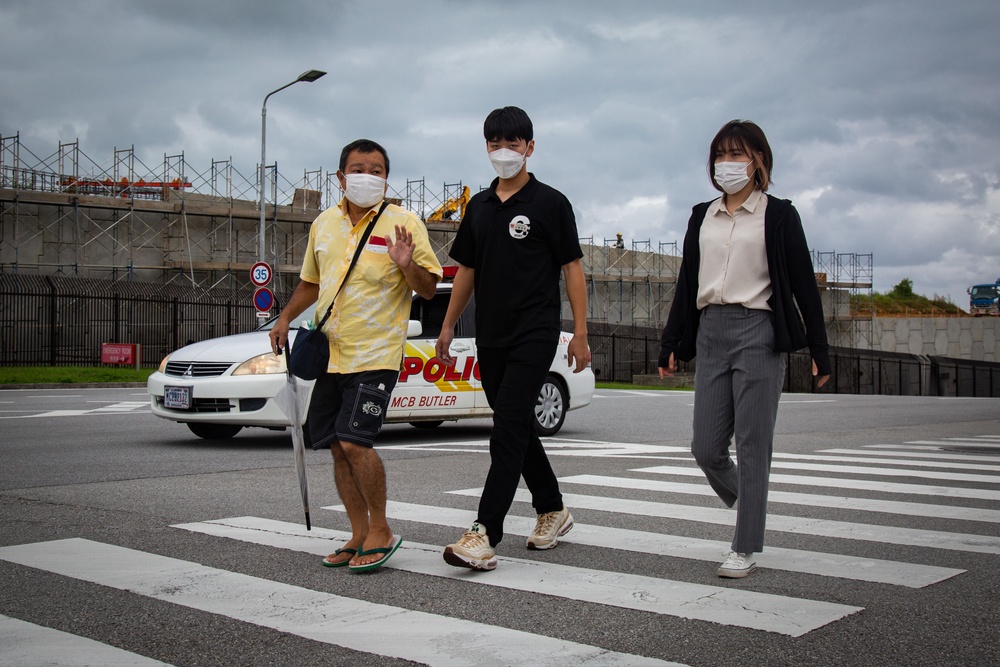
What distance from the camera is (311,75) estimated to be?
90.2 ft

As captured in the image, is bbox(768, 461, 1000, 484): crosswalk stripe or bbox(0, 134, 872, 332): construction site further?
bbox(0, 134, 872, 332): construction site

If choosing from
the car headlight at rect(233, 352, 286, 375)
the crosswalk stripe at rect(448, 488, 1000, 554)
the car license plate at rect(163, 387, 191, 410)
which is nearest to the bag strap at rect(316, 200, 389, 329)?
the crosswalk stripe at rect(448, 488, 1000, 554)

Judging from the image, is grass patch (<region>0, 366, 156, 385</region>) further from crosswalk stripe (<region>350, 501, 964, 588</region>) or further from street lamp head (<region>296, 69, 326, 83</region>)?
crosswalk stripe (<region>350, 501, 964, 588</region>)

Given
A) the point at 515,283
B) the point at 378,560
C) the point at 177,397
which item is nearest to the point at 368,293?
the point at 515,283

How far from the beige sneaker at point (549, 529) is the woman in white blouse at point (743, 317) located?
0.80 meters

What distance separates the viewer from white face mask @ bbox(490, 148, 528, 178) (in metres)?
4.82

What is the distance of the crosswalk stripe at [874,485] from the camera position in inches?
291

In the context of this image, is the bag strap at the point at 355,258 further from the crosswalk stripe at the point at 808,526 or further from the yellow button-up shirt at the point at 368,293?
the crosswalk stripe at the point at 808,526

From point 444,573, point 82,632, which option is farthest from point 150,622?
point 444,573

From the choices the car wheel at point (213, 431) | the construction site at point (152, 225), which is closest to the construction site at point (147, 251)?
the construction site at point (152, 225)

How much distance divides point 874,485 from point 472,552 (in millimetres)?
4477

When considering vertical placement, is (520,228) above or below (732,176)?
below

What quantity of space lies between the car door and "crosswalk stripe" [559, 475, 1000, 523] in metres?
2.91

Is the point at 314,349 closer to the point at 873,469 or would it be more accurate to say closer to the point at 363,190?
the point at 363,190
